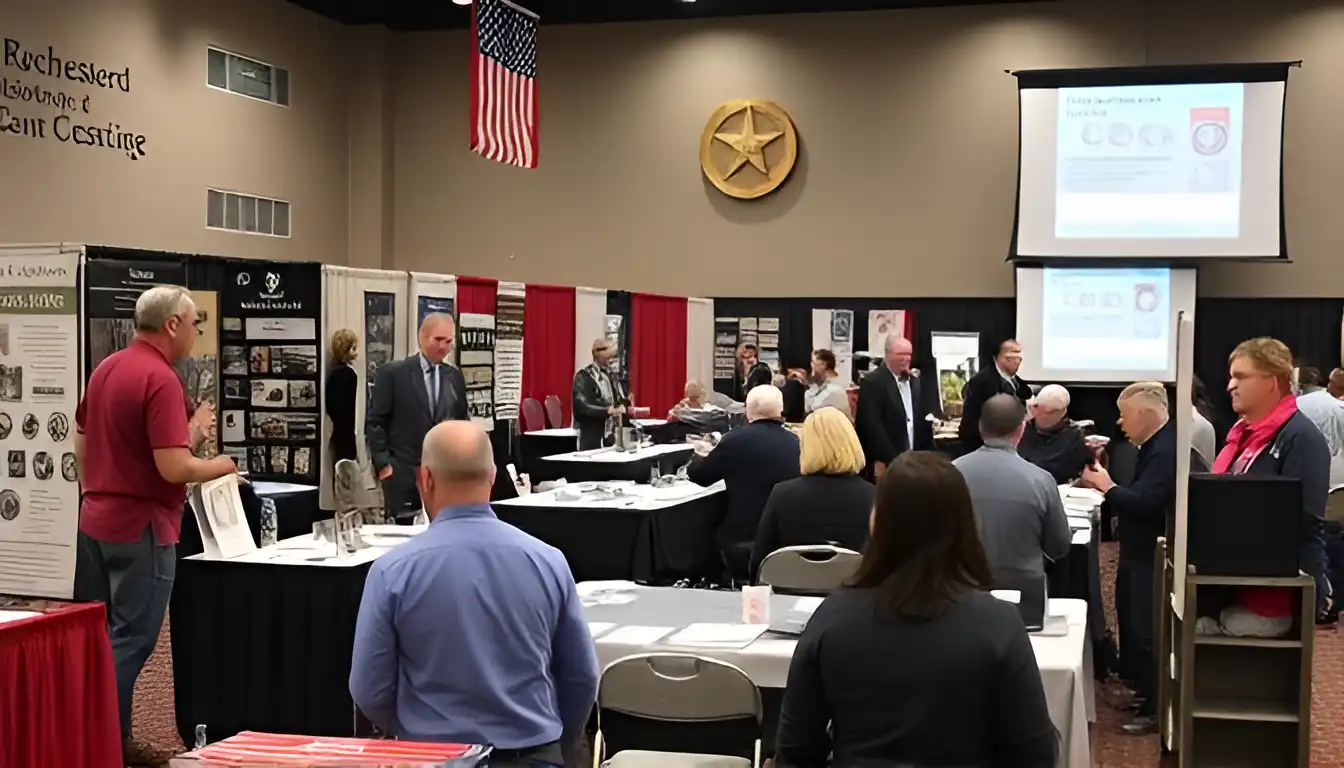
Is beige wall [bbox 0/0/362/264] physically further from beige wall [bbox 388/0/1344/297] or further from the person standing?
the person standing

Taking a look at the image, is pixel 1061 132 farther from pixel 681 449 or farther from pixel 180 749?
pixel 180 749

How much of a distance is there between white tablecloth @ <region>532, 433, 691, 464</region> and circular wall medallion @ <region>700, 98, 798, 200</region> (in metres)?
6.26

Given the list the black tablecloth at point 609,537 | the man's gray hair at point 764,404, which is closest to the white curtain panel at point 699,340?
the black tablecloth at point 609,537

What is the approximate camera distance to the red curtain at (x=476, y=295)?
1010 cm

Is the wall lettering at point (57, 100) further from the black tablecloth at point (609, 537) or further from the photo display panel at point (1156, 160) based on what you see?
the photo display panel at point (1156, 160)

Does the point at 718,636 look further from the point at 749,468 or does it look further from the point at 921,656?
the point at 749,468

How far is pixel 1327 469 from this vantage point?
4.68 m

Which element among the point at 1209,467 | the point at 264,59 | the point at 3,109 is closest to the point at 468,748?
the point at 1209,467

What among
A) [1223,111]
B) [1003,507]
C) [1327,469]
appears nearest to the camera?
[1003,507]

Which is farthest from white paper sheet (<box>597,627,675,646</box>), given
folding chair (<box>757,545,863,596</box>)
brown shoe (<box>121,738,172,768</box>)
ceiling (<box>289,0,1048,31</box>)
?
ceiling (<box>289,0,1048,31</box>)

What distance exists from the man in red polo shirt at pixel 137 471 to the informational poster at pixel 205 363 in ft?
11.9

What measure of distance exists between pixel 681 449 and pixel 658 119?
701 cm

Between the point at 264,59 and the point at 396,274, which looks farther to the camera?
the point at 264,59

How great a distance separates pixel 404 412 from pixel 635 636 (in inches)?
157
